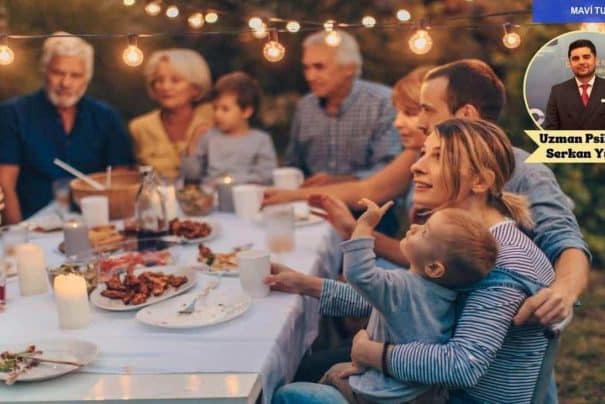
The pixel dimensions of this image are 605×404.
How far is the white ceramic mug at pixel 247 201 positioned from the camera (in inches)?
123

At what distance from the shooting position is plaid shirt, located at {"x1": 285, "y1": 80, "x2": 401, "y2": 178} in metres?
3.91

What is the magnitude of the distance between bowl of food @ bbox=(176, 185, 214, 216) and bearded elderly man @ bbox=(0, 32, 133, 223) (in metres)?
0.87

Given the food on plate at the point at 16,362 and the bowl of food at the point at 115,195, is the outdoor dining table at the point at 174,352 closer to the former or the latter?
the food on plate at the point at 16,362

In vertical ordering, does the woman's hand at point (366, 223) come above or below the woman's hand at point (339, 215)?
above

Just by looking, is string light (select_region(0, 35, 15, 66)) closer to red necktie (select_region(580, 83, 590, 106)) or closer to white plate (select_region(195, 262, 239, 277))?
white plate (select_region(195, 262, 239, 277))

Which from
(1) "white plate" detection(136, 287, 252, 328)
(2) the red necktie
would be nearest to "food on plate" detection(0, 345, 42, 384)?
(1) "white plate" detection(136, 287, 252, 328)

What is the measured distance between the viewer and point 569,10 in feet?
7.88

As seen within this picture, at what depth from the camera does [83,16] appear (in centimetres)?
531

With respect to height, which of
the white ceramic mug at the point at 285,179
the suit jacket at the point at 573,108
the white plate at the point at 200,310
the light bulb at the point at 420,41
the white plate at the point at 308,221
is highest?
the light bulb at the point at 420,41

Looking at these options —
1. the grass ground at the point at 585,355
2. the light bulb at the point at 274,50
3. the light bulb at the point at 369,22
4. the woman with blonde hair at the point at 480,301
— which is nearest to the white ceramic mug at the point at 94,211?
the light bulb at the point at 274,50

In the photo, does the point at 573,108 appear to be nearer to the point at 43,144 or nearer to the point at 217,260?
the point at 217,260

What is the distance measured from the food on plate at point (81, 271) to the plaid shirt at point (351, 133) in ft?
5.93

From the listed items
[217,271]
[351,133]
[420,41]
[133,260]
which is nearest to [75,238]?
[133,260]

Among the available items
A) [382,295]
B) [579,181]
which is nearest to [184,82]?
[579,181]
